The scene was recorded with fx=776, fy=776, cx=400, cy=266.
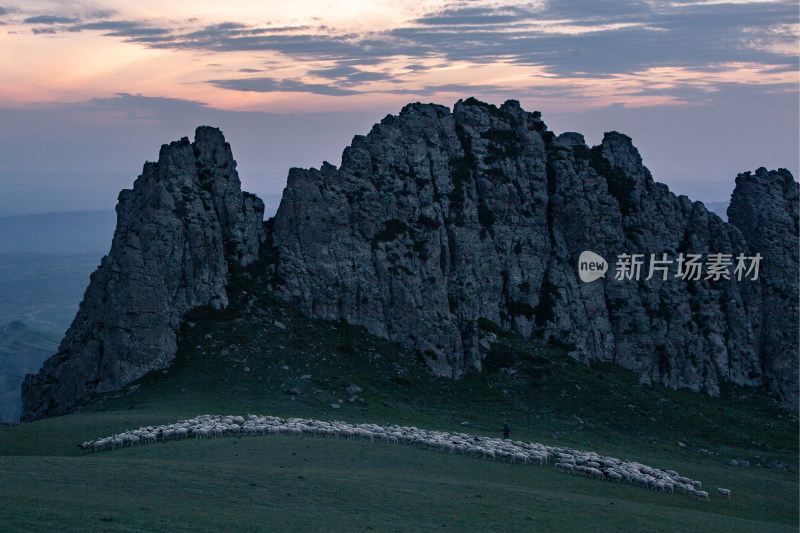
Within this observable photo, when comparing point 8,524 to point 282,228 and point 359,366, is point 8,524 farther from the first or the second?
point 282,228

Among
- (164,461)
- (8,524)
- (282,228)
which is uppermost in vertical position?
(282,228)

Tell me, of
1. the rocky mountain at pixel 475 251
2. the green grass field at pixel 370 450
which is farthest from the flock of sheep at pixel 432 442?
the rocky mountain at pixel 475 251

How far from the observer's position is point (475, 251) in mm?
98438

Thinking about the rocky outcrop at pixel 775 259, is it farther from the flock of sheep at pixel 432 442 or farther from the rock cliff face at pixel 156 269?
the rock cliff face at pixel 156 269

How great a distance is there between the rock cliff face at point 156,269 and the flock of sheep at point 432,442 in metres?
20.2

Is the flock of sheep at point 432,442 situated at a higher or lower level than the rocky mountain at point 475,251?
lower

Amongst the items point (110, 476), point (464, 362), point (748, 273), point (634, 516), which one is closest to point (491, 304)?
point (464, 362)

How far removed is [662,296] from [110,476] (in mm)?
82331

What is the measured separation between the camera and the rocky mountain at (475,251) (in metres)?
82.7

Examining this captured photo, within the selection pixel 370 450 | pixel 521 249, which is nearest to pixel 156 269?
pixel 370 450

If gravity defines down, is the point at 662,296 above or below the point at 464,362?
above

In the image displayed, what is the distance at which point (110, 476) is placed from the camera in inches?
1415

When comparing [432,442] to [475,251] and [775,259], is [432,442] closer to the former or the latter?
[475,251]

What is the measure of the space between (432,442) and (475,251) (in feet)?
156
